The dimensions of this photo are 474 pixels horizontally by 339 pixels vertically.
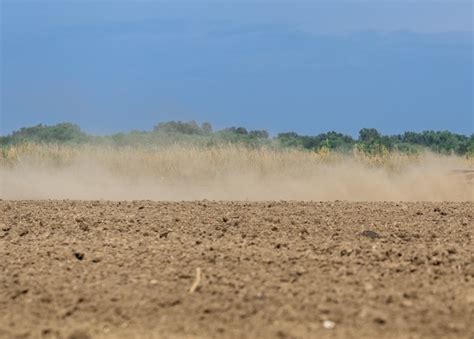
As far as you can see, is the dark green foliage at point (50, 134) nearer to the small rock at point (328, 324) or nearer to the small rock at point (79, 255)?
the small rock at point (79, 255)

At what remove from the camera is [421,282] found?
18.5 feet

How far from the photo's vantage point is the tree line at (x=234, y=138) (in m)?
29.1

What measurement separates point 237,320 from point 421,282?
151cm

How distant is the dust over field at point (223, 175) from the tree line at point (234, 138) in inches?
138

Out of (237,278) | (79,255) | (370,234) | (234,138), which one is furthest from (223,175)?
(237,278)

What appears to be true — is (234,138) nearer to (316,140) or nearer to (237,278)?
(316,140)

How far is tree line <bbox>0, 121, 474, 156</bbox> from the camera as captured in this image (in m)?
29.1

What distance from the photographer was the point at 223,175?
2225 cm

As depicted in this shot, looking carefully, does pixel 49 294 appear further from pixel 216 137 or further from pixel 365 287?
pixel 216 137

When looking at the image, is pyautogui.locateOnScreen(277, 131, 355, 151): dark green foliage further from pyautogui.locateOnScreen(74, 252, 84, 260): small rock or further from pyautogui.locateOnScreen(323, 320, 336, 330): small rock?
pyautogui.locateOnScreen(323, 320, 336, 330): small rock

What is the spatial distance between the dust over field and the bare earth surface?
9.84 m

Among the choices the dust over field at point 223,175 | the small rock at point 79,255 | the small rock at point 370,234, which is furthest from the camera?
the dust over field at point 223,175

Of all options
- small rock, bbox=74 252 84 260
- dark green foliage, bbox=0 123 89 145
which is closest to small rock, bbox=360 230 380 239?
small rock, bbox=74 252 84 260

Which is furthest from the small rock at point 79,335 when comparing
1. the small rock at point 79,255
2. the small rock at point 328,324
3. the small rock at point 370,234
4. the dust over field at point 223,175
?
the dust over field at point 223,175
